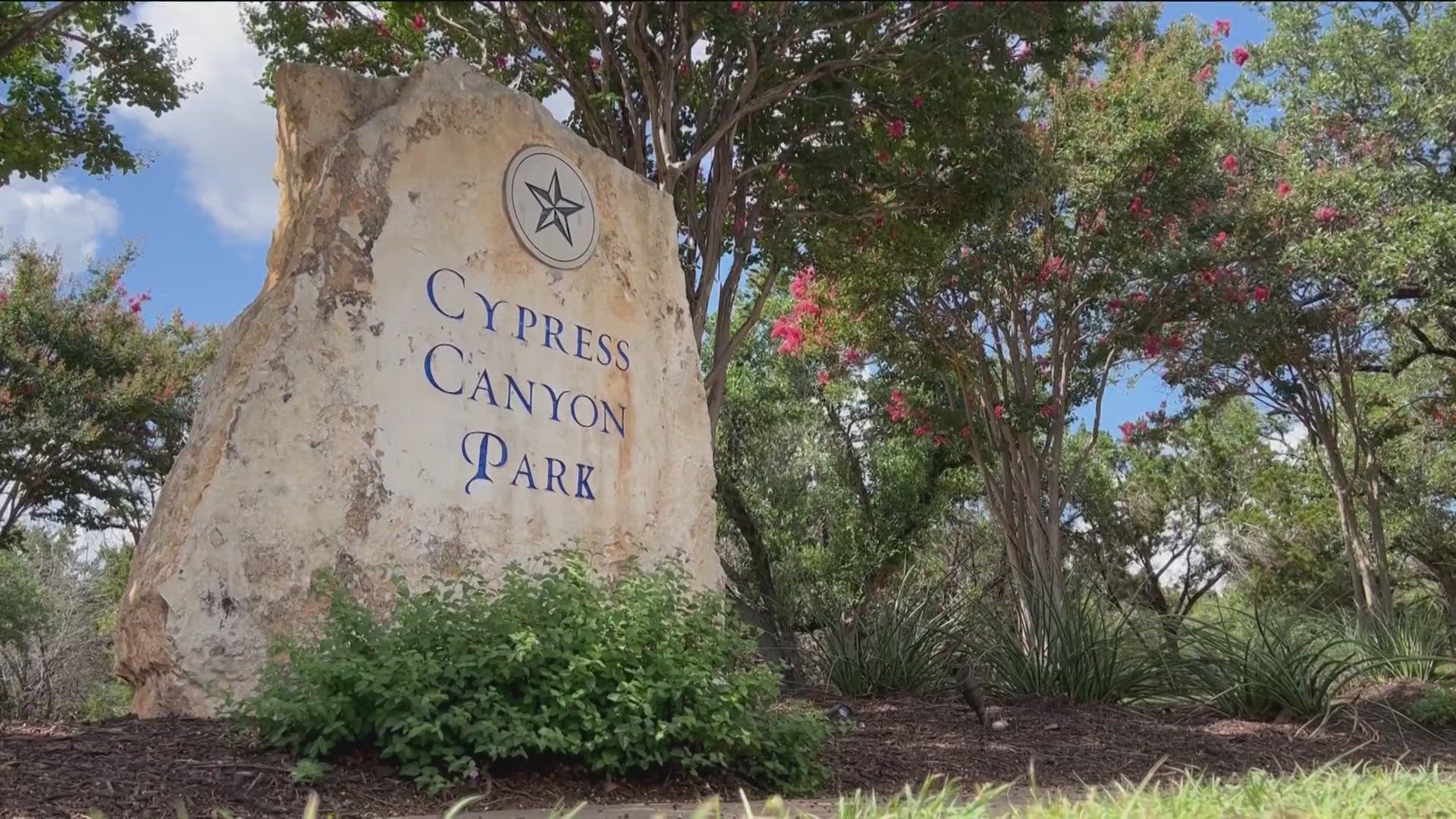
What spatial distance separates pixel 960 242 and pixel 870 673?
401cm

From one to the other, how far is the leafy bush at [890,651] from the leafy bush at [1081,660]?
0.39 m

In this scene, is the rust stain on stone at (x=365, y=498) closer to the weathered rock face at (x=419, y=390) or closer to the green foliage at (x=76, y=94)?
the weathered rock face at (x=419, y=390)

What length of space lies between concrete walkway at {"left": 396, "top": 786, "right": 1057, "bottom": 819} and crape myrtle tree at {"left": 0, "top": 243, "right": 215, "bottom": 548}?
10012 mm

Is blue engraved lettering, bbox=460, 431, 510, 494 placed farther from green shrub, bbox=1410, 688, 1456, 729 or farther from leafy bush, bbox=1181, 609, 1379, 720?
green shrub, bbox=1410, 688, 1456, 729

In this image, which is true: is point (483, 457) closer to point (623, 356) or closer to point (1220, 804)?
point (623, 356)

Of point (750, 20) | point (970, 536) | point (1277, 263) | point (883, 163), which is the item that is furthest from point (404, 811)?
point (970, 536)

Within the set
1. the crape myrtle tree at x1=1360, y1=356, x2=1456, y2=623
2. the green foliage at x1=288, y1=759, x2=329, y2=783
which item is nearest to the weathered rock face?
the green foliage at x1=288, y1=759, x2=329, y2=783

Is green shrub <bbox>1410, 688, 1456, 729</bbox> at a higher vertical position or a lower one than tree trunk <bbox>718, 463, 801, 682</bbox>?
lower

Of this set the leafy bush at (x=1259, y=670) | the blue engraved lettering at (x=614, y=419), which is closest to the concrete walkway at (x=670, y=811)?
the blue engraved lettering at (x=614, y=419)

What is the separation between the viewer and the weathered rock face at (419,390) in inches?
201

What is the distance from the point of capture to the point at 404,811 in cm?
384

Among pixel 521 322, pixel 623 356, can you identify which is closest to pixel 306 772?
pixel 521 322

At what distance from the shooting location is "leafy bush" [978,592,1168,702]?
793 centimetres

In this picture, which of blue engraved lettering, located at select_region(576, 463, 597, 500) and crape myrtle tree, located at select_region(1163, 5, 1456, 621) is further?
crape myrtle tree, located at select_region(1163, 5, 1456, 621)
